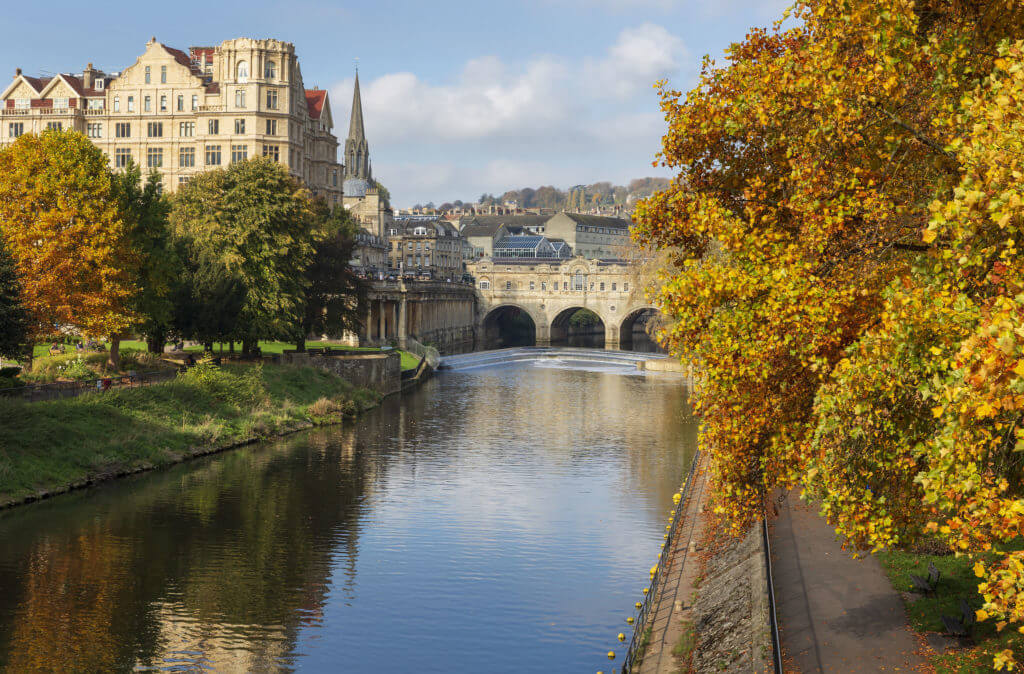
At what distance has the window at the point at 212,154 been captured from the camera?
9981 cm

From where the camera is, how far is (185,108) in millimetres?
101438

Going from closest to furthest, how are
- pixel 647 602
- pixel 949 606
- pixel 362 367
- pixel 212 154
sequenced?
pixel 949 606, pixel 647 602, pixel 362 367, pixel 212 154

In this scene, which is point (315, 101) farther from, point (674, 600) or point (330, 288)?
point (674, 600)

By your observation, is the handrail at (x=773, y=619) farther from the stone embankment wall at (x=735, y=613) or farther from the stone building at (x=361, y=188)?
the stone building at (x=361, y=188)

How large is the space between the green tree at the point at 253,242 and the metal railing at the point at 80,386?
8734 millimetres

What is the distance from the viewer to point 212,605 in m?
24.9

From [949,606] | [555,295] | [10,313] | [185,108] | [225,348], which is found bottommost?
[949,606]

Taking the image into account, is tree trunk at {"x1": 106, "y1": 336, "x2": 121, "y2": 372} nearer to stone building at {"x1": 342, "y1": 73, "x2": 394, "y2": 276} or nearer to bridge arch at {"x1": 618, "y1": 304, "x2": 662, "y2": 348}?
bridge arch at {"x1": 618, "y1": 304, "x2": 662, "y2": 348}

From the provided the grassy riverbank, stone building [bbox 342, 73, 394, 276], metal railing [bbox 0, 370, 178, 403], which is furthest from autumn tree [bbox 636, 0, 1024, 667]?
stone building [bbox 342, 73, 394, 276]

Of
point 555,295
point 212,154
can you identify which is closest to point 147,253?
point 212,154

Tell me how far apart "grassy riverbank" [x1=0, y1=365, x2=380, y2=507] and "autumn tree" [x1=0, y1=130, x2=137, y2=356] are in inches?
168

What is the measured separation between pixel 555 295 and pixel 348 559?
106m

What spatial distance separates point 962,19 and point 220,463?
117 ft

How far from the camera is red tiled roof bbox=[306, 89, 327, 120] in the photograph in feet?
362
